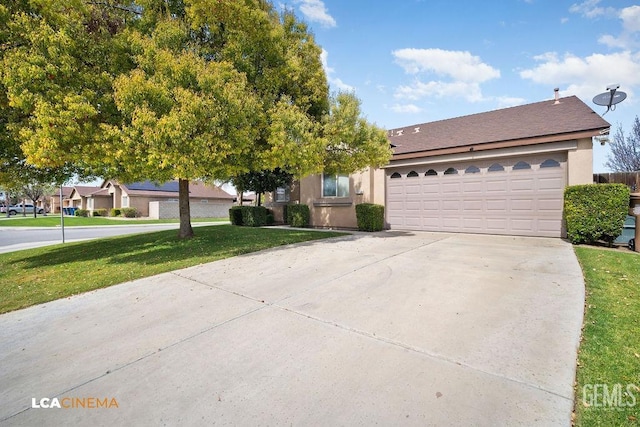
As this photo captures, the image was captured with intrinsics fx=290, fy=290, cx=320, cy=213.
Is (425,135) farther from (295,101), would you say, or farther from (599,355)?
(599,355)

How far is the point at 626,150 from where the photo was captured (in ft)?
67.1

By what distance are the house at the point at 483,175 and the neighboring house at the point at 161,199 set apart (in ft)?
83.7

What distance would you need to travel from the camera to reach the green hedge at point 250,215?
661 inches

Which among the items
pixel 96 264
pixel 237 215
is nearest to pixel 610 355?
pixel 96 264

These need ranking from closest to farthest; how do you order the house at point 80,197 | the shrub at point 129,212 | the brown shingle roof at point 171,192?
the shrub at point 129,212 < the brown shingle roof at point 171,192 < the house at point 80,197

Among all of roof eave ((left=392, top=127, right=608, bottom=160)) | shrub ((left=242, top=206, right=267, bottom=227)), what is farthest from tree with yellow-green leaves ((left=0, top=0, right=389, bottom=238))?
shrub ((left=242, top=206, right=267, bottom=227))

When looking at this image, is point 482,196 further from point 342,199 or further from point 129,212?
point 129,212

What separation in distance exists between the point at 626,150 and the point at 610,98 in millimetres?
16833

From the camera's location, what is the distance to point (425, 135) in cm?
1384

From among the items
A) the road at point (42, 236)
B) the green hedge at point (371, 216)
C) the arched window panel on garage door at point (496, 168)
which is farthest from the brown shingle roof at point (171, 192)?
the arched window panel on garage door at point (496, 168)

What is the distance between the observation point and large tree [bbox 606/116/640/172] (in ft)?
65.2

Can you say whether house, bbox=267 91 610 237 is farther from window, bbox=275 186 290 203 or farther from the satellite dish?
window, bbox=275 186 290 203

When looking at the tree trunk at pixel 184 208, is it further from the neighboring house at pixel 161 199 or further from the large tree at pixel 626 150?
the large tree at pixel 626 150

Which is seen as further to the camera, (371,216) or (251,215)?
(251,215)
